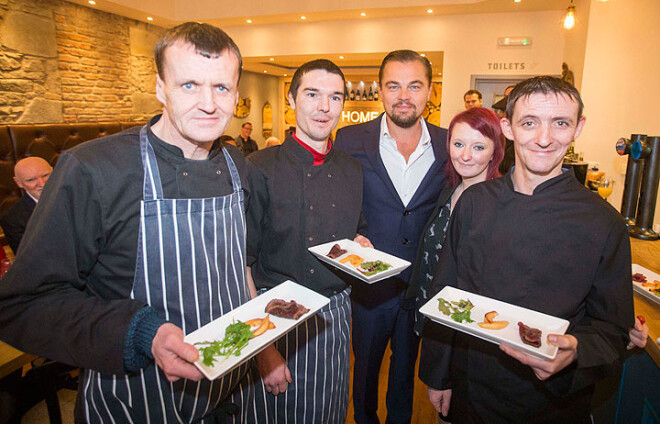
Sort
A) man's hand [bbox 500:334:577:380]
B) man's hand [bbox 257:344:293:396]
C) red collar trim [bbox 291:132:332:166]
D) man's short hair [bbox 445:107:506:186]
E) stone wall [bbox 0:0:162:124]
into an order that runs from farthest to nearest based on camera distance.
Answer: stone wall [bbox 0:0:162:124] → man's short hair [bbox 445:107:506:186] → red collar trim [bbox 291:132:332:166] → man's hand [bbox 257:344:293:396] → man's hand [bbox 500:334:577:380]

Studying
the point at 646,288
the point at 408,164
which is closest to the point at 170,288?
the point at 408,164

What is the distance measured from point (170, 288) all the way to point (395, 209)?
5.15 feet

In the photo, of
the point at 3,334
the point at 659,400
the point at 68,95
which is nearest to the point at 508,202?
the point at 659,400

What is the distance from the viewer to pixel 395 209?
98.8 inches

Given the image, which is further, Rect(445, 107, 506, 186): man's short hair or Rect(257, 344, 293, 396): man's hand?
Rect(445, 107, 506, 186): man's short hair

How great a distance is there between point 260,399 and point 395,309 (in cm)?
107

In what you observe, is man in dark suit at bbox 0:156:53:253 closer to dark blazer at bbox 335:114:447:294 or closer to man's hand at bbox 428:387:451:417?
dark blazer at bbox 335:114:447:294

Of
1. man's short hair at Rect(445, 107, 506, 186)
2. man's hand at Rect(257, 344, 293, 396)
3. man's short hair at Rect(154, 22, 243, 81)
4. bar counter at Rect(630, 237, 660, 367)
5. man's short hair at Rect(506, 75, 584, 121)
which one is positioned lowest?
man's hand at Rect(257, 344, 293, 396)

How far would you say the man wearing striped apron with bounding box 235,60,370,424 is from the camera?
1913mm

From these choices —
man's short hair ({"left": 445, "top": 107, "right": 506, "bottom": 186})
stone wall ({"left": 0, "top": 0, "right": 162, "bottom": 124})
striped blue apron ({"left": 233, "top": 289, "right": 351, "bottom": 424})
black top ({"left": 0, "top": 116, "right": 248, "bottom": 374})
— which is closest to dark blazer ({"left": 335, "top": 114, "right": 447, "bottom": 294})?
man's short hair ({"left": 445, "top": 107, "right": 506, "bottom": 186})

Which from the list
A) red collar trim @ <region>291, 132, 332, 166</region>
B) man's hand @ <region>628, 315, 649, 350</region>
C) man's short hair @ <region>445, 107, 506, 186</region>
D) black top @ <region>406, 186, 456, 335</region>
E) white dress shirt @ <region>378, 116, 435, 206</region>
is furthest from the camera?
white dress shirt @ <region>378, 116, 435, 206</region>

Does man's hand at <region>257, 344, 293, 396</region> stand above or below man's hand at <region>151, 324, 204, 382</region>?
below

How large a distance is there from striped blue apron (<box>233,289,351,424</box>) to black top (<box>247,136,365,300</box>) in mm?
188

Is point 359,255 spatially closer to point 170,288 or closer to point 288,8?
point 170,288
